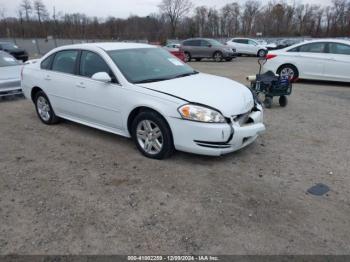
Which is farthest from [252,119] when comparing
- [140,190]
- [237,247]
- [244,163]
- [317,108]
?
[317,108]

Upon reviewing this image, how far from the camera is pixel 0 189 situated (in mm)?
3787

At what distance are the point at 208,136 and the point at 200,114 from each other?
0.29 meters

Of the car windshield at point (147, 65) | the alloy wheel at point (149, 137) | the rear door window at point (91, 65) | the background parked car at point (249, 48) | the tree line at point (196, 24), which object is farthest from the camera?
the tree line at point (196, 24)

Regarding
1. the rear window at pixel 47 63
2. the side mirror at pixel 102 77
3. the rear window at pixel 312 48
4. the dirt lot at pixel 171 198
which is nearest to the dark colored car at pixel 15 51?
the rear window at pixel 47 63

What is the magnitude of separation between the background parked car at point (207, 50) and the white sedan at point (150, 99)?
1706 cm

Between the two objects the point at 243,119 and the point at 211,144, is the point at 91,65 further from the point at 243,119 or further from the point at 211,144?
the point at 243,119

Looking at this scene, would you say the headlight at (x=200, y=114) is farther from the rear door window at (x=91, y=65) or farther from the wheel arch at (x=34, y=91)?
the wheel arch at (x=34, y=91)

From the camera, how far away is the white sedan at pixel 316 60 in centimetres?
1029

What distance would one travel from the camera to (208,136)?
4.02 metres

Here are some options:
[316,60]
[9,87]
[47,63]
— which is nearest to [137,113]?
[47,63]

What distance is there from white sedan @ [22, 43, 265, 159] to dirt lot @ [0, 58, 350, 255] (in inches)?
13.6

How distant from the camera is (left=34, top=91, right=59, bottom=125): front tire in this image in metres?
6.14

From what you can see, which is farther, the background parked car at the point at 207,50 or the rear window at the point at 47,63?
the background parked car at the point at 207,50

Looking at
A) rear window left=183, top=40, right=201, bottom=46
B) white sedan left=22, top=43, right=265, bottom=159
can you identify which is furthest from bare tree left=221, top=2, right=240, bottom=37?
white sedan left=22, top=43, right=265, bottom=159
